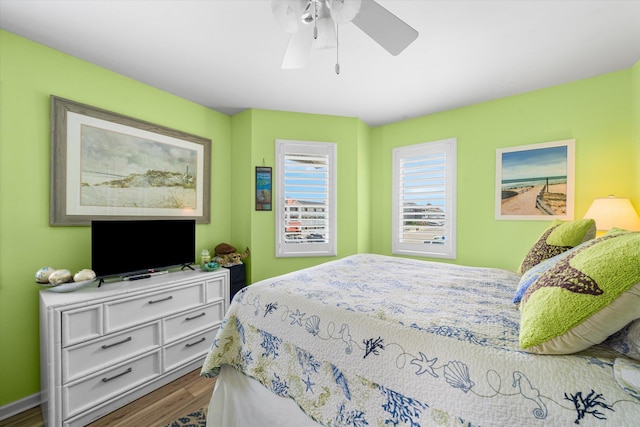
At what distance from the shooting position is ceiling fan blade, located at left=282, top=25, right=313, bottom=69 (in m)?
1.44

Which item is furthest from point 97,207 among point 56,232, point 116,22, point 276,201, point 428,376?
point 428,376

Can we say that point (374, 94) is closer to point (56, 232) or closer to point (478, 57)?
point (478, 57)

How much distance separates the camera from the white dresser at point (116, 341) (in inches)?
61.9

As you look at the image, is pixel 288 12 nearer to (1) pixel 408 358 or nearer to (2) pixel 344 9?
(2) pixel 344 9

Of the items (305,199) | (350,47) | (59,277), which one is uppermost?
(350,47)

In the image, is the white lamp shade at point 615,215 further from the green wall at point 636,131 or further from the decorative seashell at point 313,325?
the decorative seashell at point 313,325

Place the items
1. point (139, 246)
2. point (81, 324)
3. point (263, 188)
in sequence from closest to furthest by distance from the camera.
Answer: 1. point (81, 324)
2. point (139, 246)
3. point (263, 188)

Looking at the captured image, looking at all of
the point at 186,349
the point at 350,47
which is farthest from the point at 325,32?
the point at 186,349

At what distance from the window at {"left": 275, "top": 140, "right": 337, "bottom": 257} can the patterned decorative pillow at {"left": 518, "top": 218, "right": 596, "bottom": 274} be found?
2077 millimetres

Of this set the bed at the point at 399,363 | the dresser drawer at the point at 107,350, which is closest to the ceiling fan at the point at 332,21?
the bed at the point at 399,363

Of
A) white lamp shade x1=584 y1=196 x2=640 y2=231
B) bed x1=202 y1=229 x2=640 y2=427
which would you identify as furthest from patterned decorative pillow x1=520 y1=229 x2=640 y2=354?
white lamp shade x1=584 y1=196 x2=640 y2=231

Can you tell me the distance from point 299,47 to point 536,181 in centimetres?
261

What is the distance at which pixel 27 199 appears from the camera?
1.83 metres

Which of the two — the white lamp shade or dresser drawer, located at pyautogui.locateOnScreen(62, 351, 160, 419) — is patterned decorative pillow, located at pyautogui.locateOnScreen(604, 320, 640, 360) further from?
dresser drawer, located at pyautogui.locateOnScreen(62, 351, 160, 419)
